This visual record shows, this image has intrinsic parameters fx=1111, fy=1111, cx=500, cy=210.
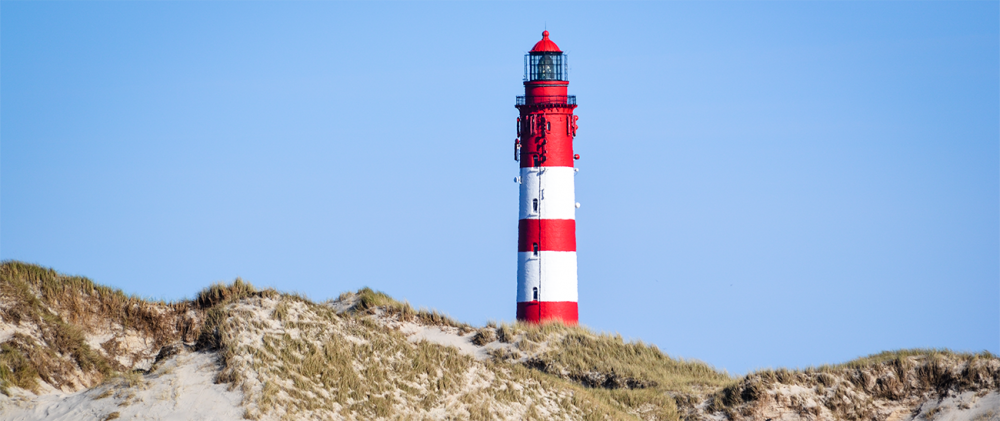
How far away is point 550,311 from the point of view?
33.6 metres

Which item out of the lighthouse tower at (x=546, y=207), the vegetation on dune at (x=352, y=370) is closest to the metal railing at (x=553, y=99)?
the lighthouse tower at (x=546, y=207)

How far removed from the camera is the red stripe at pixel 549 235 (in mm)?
33906

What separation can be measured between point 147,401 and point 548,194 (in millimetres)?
18952

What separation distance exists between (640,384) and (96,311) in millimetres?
12164

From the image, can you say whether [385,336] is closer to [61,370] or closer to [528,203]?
[61,370]

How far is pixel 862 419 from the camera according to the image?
23.0 meters

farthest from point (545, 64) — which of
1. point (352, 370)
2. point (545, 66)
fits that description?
point (352, 370)

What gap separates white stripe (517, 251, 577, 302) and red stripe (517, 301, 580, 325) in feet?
0.43

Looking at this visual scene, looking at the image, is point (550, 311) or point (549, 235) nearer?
point (550, 311)

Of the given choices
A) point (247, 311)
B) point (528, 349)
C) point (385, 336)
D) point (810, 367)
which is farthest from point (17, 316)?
point (810, 367)

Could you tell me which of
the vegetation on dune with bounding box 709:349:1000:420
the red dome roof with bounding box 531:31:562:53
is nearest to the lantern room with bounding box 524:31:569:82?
the red dome roof with bounding box 531:31:562:53

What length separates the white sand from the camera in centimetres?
1634

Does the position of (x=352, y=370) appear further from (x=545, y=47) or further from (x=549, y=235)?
(x=545, y=47)

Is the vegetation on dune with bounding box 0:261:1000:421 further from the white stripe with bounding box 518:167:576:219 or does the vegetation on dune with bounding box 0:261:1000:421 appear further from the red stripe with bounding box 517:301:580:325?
the white stripe with bounding box 518:167:576:219
